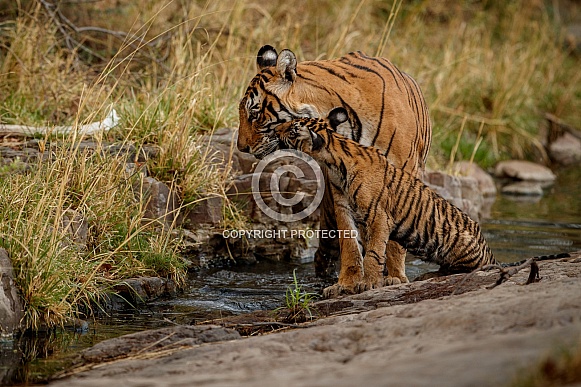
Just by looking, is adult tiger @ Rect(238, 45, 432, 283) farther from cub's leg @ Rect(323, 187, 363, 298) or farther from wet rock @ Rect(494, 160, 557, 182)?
wet rock @ Rect(494, 160, 557, 182)

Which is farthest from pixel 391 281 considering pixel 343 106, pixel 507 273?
pixel 507 273

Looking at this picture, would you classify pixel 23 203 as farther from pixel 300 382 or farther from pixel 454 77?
pixel 454 77

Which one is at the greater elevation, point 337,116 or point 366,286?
point 337,116

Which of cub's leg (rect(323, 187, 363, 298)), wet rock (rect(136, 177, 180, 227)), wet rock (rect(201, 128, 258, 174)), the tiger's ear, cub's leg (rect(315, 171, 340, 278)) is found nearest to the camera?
cub's leg (rect(323, 187, 363, 298))

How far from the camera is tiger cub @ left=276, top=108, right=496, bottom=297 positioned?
5789mm

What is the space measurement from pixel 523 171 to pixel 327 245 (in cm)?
653

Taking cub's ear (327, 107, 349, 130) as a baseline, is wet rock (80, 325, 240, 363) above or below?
below

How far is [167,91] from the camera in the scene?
8.17 meters

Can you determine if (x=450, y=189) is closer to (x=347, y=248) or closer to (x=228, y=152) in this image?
(x=228, y=152)

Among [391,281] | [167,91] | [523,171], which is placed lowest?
[391,281]

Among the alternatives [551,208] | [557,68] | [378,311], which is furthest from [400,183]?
[557,68]

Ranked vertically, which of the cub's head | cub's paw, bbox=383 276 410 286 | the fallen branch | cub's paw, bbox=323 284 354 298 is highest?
the cub's head

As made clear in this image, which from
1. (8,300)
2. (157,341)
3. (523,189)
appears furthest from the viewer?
(523,189)

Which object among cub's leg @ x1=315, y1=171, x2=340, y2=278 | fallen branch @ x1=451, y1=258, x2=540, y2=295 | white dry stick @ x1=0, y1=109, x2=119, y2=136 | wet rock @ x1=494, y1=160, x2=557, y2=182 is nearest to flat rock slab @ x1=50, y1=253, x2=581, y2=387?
fallen branch @ x1=451, y1=258, x2=540, y2=295
